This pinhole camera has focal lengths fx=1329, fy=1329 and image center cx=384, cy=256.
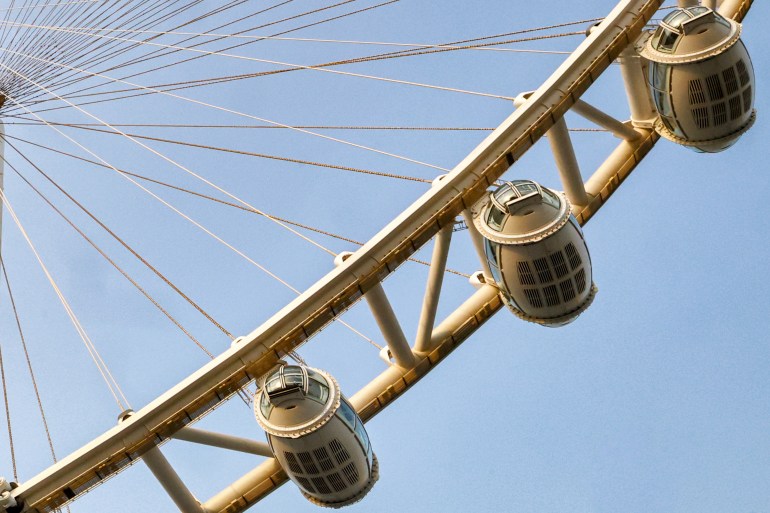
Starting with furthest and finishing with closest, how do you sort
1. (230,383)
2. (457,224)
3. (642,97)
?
(642,97) → (457,224) → (230,383)

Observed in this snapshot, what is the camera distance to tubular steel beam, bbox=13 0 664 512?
16.9 meters

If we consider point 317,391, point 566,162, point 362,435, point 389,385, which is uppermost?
point 566,162

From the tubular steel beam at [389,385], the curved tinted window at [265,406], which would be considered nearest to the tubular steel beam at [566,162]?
the tubular steel beam at [389,385]

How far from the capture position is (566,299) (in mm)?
17688

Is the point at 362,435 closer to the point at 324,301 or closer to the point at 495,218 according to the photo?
the point at 324,301

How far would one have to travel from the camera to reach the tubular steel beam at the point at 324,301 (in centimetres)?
1692

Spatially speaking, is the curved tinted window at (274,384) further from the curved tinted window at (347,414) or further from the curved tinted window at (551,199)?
the curved tinted window at (551,199)

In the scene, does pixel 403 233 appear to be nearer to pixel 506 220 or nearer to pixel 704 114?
pixel 506 220

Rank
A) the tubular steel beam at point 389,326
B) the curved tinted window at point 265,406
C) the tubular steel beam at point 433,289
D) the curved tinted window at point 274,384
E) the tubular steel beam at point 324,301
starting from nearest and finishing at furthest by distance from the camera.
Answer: the tubular steel beam at point 324,301 → the curved tinted window at point 274,384 → the curved tinted window at point 265,406 → the tubular steel beam at point 389,326 → the tubular steel beam at point 433,289

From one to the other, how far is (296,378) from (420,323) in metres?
2.66

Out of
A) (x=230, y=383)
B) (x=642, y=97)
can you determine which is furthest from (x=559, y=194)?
(x=230, y=383)

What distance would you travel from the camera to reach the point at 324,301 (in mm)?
17359

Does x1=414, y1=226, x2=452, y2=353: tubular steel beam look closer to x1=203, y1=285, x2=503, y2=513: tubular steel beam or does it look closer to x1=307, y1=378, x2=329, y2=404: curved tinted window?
x1=203, y1=285, x2=503, y2=513: tubular steel beam

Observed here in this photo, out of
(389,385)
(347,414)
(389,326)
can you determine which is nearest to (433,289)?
(389,326)
